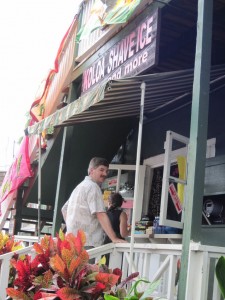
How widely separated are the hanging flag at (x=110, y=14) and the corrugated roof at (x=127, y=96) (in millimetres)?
789

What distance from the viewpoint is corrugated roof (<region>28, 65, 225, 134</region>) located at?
4062 millimetres

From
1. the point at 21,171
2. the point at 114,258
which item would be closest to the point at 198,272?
the point at 114,258

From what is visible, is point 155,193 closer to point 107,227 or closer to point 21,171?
point 21,171

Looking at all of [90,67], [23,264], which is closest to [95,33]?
[90,67]

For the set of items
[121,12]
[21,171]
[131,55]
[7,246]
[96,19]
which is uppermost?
[96,19]

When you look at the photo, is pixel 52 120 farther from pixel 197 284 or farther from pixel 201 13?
pixel 197 284

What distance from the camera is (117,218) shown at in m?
4.98

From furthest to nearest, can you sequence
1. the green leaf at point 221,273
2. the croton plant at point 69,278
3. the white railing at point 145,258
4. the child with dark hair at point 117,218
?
1. the child with dark hair at point 117,218
2. the white railing at point 145,258
3. the croton plant at point 69,278
4. the green leaf at point 221,273

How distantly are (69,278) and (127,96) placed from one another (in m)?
2.22

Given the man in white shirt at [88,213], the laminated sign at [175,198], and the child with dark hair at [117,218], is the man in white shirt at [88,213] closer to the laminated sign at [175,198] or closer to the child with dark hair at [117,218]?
the child with dark hair at [117,218]

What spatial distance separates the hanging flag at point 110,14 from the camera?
4.58 m

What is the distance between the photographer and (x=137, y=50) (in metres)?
4.88

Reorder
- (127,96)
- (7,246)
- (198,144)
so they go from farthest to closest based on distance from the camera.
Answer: (7,246) < (127,96) < (198,144)

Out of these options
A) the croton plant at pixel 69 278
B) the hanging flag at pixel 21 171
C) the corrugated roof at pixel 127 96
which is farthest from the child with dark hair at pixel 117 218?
the hanging flag at pixel 21 171
